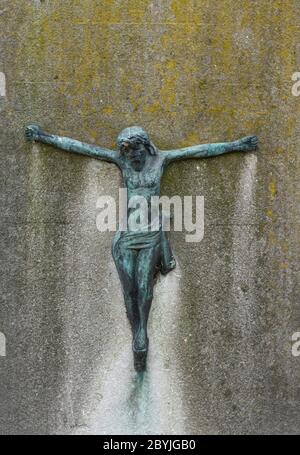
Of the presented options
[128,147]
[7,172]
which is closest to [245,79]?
[128,147]

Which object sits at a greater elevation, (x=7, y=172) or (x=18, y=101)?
(x=18, y=101)

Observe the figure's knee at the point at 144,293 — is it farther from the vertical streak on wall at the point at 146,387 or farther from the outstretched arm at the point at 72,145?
the outstretched arm at the point at 72,145

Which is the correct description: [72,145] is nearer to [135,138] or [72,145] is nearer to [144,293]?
[135,138]

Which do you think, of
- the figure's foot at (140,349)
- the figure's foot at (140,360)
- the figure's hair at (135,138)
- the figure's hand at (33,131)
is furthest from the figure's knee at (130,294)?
the figure's hand at (33,131)

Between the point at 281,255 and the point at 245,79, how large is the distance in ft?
4.05

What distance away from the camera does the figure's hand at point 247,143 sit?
598 cm

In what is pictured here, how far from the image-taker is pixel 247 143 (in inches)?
236

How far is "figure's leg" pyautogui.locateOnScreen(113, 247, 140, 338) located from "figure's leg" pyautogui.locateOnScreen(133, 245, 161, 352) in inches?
1.2

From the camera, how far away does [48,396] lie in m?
5.95

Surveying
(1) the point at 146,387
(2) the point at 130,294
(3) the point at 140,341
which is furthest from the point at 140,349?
(2) the point at 130,294

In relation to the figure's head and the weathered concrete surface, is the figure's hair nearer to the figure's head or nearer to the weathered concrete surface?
the figure's head

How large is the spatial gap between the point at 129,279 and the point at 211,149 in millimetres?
1046
